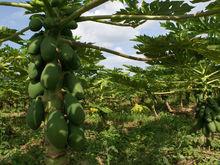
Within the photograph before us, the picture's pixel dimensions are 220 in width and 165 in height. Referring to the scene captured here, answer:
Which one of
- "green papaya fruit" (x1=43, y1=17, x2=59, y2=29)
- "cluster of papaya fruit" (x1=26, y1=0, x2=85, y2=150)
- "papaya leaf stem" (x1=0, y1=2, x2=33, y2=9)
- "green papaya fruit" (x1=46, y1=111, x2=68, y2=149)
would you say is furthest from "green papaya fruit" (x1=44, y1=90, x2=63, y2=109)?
"papaya leaf stem" (x1=0, y1=2, x2=33, y2=9)

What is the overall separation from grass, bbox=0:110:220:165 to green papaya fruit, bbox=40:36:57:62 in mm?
4284

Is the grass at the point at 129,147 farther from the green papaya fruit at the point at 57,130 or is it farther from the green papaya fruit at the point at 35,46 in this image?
the green papaya fruit at the point at 57,130

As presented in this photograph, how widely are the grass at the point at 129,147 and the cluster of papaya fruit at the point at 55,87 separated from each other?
4.17 m

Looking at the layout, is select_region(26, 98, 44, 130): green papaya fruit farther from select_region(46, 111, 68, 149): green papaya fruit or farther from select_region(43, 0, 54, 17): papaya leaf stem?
select_region(43, 0, 54, 17): papaya leaf stem

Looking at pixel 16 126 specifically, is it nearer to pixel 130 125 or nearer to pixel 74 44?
pixel 130 125

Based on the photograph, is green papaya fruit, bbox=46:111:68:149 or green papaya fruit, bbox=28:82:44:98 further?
green papaya fruit, bbox=28:82:44:98

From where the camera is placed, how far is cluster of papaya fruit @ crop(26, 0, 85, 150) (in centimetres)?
256

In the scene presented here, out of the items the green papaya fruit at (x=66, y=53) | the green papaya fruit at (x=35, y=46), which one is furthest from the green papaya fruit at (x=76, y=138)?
the green papaya fruit at (x=35, y=46)

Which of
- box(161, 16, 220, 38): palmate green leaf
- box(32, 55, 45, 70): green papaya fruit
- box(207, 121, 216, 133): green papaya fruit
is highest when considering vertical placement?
box(32, 55, 45, 70): green papaya fruit

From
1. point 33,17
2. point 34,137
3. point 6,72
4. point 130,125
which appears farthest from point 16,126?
point 33,17

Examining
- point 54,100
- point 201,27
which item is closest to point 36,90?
point 54,100

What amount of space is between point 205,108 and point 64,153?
567cm

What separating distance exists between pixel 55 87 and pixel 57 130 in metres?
0.32

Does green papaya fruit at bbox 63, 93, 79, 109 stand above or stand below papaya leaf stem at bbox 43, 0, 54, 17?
below
